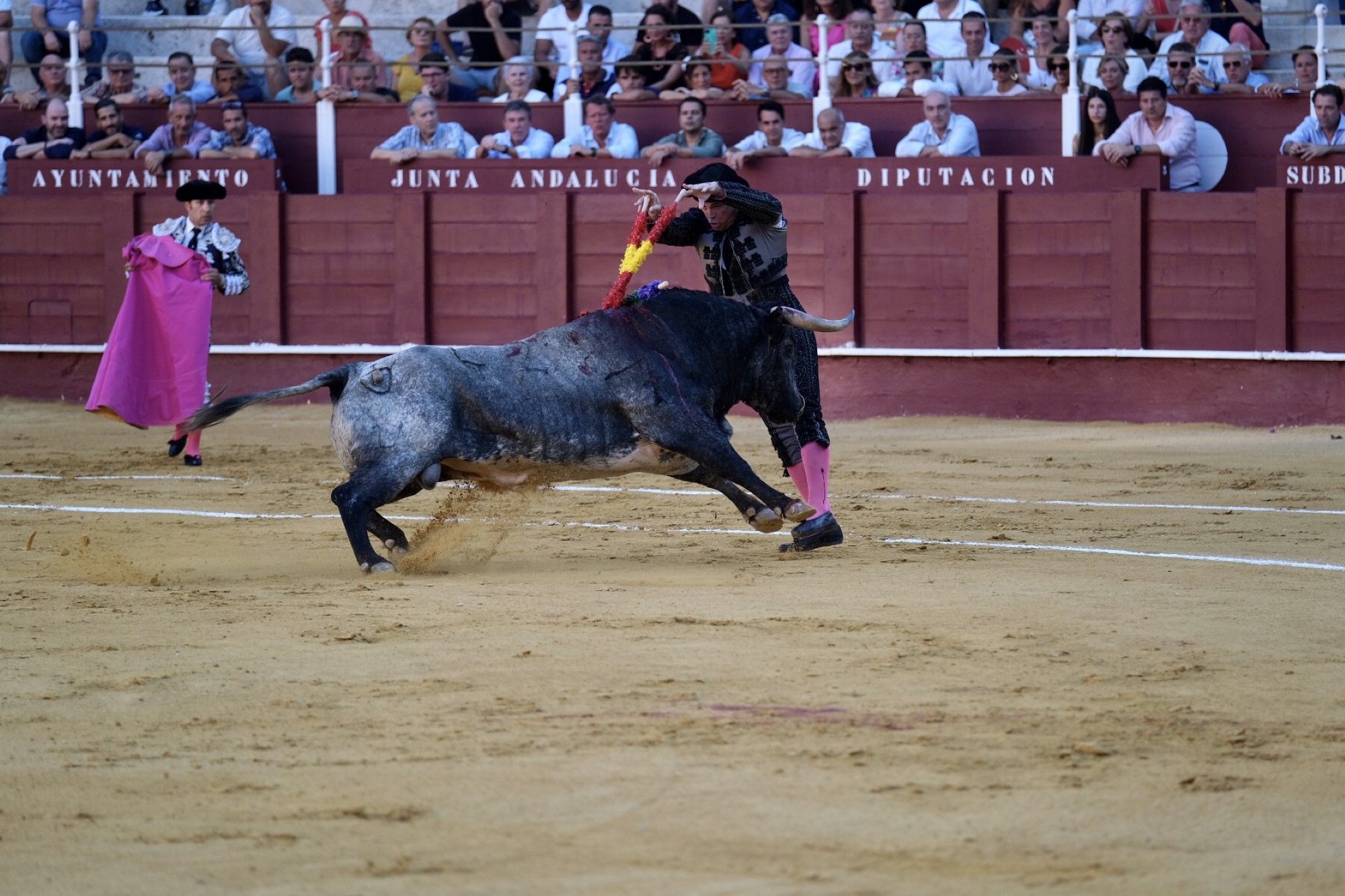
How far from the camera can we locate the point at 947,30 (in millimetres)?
10328

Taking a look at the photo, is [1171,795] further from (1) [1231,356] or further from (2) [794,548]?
(1) [1231,356]

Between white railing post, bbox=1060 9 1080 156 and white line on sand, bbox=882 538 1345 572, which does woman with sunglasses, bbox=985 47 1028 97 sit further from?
white line on sand, bbox=882 538 1345 572

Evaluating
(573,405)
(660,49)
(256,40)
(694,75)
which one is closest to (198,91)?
(256,40)

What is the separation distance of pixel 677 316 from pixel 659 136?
520 centimetres

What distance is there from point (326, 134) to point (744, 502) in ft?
20.6

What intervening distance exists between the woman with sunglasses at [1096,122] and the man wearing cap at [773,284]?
14.0ft

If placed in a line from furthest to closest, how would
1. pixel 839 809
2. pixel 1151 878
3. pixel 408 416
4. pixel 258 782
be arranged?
1. pixel 408 416
2. pixel 258 782
3. pixel 839 809
4. pixel 1151 878

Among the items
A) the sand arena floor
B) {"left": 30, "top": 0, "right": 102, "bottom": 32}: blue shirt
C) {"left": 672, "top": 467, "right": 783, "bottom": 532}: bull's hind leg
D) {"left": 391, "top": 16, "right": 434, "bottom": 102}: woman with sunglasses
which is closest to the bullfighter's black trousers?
{"left": 672, "top": 467, "right": 783, "bottom": 532}: bull's hind leg

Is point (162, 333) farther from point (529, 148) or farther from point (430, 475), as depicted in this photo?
point (430, 475)

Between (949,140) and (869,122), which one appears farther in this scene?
(869,122)

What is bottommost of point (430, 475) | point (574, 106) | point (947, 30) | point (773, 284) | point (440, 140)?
point (430, 475)

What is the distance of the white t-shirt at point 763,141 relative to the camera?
32.1ft

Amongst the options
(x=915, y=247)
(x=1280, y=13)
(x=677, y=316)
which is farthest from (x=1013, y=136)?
(x=677, y=316)

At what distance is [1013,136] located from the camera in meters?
9.80
